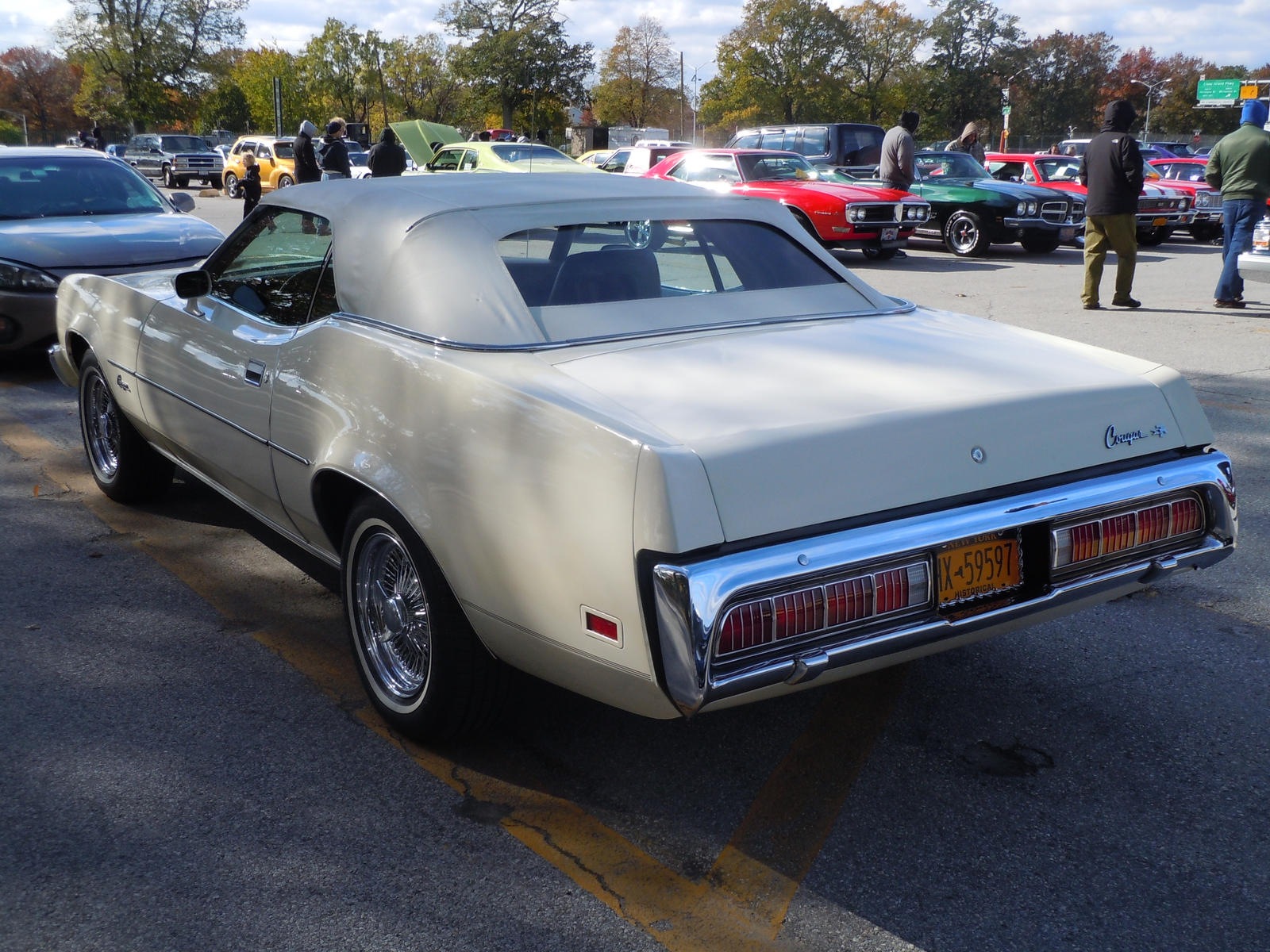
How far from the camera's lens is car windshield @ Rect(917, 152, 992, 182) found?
18188 millimetres

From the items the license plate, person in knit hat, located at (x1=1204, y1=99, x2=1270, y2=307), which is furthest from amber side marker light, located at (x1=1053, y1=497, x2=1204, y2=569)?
person in knit hat, located at (x1=1204, y1=99, x2=1270, y2=307)

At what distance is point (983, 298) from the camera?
1261cm

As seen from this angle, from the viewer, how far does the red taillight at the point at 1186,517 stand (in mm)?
2963

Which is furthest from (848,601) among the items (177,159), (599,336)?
(177,159)

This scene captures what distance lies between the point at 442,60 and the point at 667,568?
238 feet

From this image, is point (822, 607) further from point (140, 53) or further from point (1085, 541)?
point (140, 53)

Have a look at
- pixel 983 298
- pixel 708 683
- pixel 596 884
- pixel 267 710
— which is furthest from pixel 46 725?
pixel 983 298

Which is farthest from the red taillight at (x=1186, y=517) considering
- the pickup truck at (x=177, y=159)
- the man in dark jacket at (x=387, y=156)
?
the pickup truck at (x=177, y=159)

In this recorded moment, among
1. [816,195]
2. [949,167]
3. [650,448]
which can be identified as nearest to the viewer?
[650,448]

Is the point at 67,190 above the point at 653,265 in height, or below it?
above

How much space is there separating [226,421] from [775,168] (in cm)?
1454

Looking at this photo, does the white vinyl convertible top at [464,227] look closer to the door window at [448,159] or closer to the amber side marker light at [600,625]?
the amber side marker light at [600,625]

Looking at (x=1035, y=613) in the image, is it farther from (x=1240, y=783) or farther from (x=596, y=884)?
(x=596, y=884)

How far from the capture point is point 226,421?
3.91 meters
